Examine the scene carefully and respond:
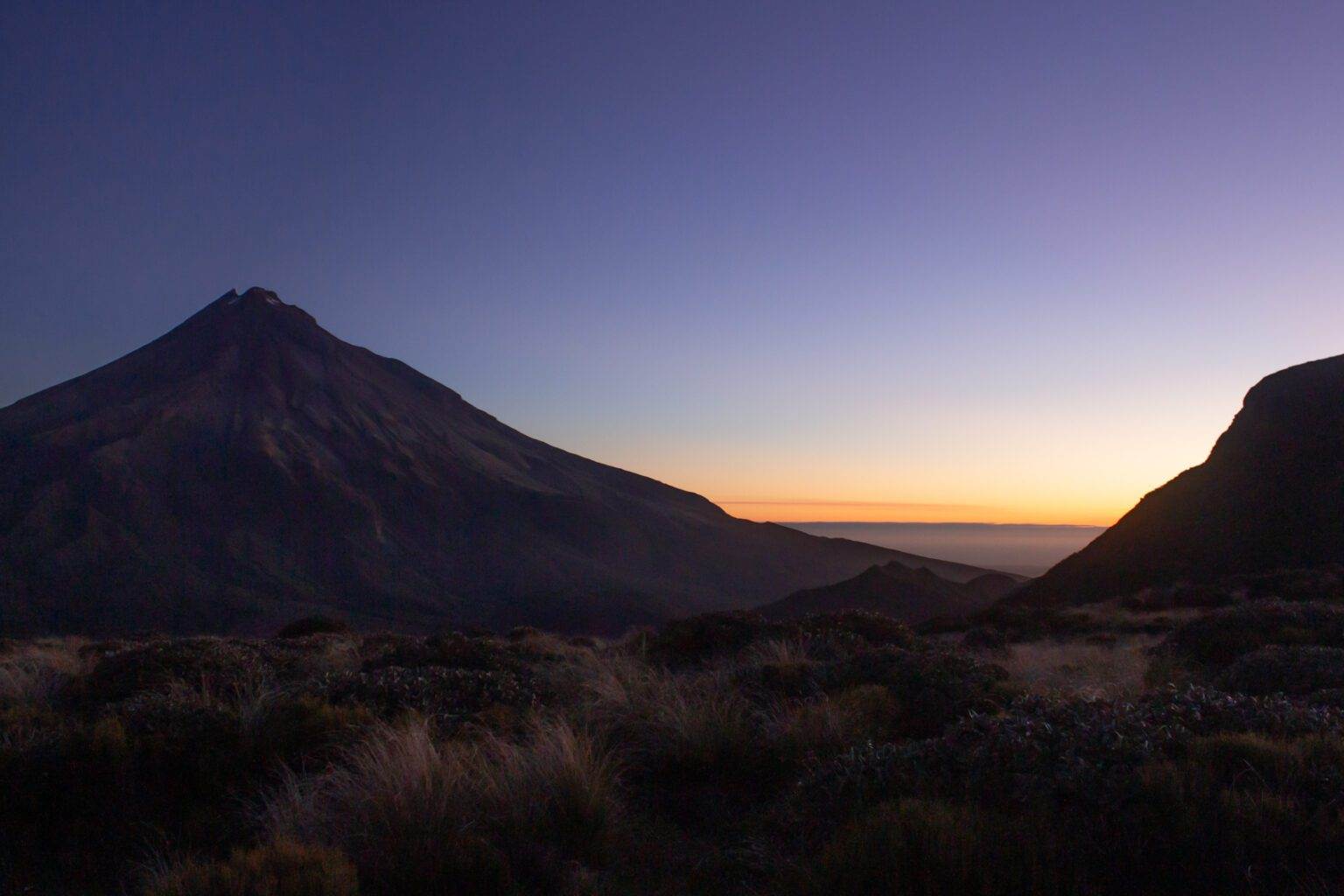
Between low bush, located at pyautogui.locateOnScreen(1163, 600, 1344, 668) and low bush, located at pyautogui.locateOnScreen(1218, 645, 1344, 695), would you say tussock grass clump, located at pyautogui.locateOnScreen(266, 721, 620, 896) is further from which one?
low bush, located at pyautogui.locateOnScreen(1163, 600, 1344, 668)

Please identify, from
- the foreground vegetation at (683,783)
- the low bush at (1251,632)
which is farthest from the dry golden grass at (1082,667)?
the low bush at (1251,632)

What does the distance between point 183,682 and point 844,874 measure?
691cm

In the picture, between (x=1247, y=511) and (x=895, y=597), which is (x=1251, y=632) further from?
(x=895, y=597)

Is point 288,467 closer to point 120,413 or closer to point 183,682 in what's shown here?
point 120,413

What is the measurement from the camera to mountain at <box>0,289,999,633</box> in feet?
230

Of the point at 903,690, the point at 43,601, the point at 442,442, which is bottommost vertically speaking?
the point at 43,601

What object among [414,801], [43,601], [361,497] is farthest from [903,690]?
[361,497]

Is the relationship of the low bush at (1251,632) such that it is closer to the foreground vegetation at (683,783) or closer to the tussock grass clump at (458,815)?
the foreground vegetation at (683,783)

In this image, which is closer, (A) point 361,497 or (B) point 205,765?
(B) point 205,765

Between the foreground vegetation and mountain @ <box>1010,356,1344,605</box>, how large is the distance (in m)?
31.6

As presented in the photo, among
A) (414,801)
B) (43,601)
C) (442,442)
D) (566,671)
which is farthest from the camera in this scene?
(442,442)

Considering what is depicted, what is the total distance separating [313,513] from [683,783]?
91.4 metres

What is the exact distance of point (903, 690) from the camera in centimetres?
680

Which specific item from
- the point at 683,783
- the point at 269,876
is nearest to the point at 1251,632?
the point at 683,783
